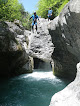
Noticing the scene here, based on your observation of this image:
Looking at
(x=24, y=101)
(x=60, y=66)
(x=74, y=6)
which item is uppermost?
(x=74, y=6)

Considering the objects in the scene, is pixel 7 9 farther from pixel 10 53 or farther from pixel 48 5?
pixel 10 53

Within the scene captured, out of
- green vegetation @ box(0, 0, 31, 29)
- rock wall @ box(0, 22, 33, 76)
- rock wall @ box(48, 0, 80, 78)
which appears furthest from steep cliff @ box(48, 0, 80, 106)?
green vegetation @ box(0, 0, 31, 29)

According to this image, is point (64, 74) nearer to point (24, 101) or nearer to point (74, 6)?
point (24, 101)

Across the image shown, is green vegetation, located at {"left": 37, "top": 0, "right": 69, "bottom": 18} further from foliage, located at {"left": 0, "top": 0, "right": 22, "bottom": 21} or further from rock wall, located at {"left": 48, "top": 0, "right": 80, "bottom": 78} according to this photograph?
rock wall, located at {"left": 48, "top": 0, "right": 80, "bottom": 78}

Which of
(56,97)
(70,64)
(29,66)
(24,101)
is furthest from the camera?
(29,66)

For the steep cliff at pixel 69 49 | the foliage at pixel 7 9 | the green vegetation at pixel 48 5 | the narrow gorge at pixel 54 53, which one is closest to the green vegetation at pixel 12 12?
the foliage at pixel 7 9

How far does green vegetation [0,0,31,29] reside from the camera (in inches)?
740

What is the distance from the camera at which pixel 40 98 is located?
724 centimetres

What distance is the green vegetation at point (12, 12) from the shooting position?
18.8 metres

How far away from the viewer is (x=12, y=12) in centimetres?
2162

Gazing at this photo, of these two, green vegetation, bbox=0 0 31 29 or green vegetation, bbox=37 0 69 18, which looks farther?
green vegetation, bbox=37 0 69 18

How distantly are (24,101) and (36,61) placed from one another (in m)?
15.4

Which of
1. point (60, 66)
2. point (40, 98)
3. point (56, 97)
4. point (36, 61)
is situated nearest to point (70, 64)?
point (60, 66)

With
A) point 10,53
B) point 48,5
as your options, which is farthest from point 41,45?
point 48,5
